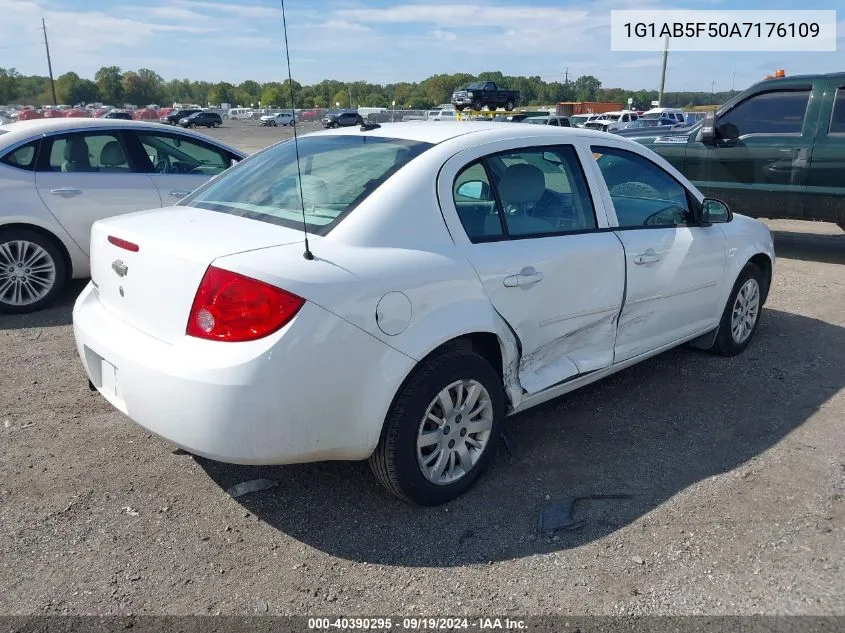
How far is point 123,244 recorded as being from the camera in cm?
315

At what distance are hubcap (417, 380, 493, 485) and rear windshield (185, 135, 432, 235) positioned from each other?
89 centimetres

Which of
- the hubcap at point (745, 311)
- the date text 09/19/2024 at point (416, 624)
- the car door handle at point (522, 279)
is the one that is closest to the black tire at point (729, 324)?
the hubcap at point (745, 311)

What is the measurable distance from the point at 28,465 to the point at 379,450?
185 centimetres

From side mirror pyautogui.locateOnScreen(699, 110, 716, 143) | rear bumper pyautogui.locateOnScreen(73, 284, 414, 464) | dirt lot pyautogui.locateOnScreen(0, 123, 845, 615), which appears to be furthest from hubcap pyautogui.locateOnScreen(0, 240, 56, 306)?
side mirror pyautogui.locateOnScreen(699, 110, 716, 143)

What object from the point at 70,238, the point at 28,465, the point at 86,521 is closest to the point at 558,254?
the point at 86,521

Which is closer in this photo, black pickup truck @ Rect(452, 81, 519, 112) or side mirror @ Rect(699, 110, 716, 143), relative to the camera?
side mirror @ Rect(699, 110, 716, 143)

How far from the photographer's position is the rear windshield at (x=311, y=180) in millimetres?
3132

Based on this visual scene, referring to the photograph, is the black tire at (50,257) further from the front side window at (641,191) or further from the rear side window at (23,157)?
the front side window at (641,191)

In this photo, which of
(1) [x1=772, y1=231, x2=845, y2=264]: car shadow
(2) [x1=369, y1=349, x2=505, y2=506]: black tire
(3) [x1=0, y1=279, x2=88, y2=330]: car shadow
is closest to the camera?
(2) [x1=369, y1=349, x2=505, y2=506]: black tire

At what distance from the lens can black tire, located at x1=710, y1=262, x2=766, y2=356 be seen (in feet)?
16.1

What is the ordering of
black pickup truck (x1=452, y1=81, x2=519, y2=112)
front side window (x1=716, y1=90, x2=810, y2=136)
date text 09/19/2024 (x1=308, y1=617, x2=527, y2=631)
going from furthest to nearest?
black pickup truck (x1=452, y1=81, x2=519, y2=112) → front side window (x1=716, y1=90, x2=810, y2=136) → date text 09/19/2024 (x1=308, y1=617, x2=527, y2=631)

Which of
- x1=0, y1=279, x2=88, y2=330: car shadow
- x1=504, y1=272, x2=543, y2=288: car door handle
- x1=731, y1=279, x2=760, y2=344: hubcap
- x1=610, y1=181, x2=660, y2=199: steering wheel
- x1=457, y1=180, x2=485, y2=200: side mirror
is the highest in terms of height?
x1=457, y1=180, x2=485, y2=200: side mirror

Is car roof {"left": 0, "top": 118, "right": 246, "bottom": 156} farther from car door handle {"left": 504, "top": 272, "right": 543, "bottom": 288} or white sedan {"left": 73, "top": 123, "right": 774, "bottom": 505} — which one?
car door handle {"left": 504, "top": 272, "right": 543, "bottom": 288}

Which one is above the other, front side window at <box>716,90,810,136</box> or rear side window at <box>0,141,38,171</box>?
front side window at <box>716,90,810,136</box>
